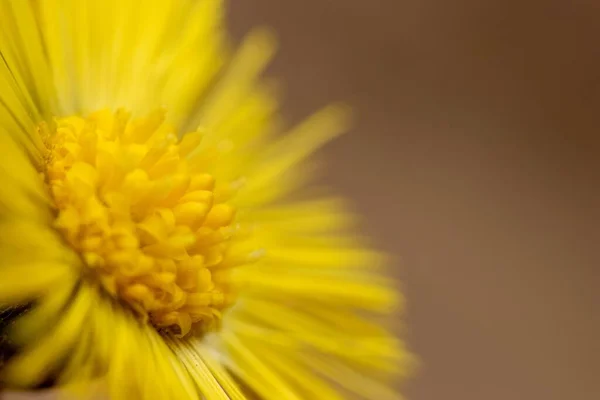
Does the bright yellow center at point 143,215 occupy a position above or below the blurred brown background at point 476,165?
below

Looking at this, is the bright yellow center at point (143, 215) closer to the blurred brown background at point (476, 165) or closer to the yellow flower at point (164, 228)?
the yellow flower at point (164, 228)

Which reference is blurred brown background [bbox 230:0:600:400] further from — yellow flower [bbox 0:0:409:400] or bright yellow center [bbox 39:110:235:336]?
bright yellow center [bbox 39:110:235:336]

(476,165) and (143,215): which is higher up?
(476,165)

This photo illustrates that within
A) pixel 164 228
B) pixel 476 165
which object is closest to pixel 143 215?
pixel 164 228

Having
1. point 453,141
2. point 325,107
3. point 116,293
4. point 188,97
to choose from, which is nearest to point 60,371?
point 116,293

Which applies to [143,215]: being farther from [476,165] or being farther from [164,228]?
[476,165]

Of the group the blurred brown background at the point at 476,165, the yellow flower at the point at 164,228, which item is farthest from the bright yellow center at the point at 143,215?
the blurred brown background at the point at 476,165

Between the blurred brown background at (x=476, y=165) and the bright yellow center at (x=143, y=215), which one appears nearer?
the bright yellow center at (x=143, y=215)

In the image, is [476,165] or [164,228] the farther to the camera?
[476,165]
